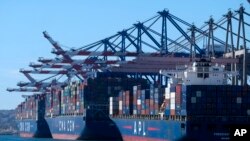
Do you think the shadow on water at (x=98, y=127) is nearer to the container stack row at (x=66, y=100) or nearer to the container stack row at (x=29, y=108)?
the container stack row at (x=66, y=100)

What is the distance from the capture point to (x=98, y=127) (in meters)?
69.2

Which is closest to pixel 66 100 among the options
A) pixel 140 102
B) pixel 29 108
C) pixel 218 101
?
pixel 140 102

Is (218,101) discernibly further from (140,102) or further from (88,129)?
(88,129)

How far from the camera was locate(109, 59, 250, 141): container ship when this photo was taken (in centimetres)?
4397

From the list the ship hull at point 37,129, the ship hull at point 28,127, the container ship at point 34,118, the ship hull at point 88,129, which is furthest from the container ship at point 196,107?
the ship hull at point 28,127

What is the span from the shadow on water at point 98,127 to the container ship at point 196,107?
45.0 feet

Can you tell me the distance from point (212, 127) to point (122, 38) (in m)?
37.1

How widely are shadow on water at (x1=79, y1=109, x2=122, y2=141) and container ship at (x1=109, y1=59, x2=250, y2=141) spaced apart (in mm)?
13703

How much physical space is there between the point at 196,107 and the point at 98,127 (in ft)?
87.7

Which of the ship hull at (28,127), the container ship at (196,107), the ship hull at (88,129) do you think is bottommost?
the ship hull at (28,127)

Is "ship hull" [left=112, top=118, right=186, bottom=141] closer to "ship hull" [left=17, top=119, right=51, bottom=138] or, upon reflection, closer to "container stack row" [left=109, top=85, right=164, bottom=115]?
"container stack row" [left=109, top=85, right=164, bottom=115]

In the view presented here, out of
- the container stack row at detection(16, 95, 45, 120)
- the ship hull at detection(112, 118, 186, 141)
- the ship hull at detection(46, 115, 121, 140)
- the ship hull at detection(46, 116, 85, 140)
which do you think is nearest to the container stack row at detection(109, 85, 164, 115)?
the ship hull at detection(112, 118, 186, 141)

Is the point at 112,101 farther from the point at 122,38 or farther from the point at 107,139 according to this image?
the point at 122,38

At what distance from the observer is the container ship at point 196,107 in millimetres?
43969
